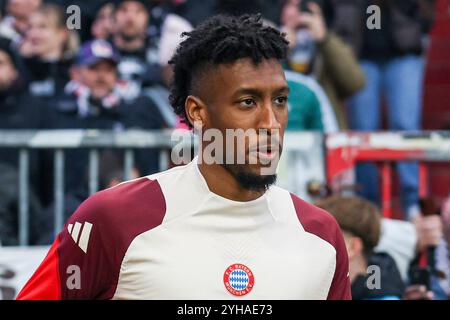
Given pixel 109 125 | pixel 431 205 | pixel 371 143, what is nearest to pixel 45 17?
pixel 109 125

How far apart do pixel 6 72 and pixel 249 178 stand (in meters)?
4.74

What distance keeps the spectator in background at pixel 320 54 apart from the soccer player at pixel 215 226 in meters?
4.50

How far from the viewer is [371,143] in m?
6.96

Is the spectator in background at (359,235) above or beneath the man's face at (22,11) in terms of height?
beneath

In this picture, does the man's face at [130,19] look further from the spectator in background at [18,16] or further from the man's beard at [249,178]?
the man's beard at [249,178]

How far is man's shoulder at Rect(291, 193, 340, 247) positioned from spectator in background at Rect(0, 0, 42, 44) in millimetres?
4974

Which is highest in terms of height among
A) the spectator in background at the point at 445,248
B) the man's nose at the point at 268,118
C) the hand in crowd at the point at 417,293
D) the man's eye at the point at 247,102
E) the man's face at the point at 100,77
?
the man's face at the point at 100,77

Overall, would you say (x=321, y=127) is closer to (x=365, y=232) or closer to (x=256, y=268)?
(x=365, y=232)

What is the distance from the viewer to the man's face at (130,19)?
324 inches

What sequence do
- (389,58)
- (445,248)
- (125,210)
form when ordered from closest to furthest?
→ (125,210) < (445,248) < (389,58)

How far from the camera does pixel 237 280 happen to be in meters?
3.41

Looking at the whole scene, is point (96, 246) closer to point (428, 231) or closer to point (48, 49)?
point (428, 231)

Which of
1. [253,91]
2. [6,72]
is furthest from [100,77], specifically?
[253,91]

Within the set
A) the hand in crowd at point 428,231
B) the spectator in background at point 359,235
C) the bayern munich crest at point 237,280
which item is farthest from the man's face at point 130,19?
the bayern munich crest at point 237,280
